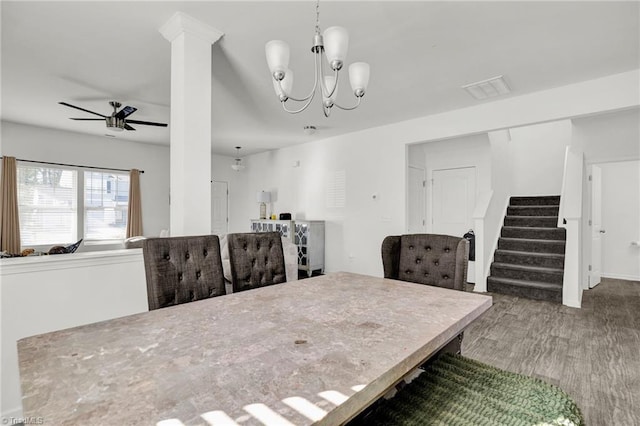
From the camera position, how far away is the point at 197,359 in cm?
88

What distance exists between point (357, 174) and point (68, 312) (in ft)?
14.3

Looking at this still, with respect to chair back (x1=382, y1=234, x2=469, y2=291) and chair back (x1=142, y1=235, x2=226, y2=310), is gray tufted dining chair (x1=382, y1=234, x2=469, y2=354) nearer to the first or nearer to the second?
chair back (x1=382, y1=234, x2=469, y2=291)

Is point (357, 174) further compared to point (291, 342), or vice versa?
point (357, 174)

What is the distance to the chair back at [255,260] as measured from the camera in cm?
201

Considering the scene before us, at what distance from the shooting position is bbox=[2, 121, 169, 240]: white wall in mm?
5141

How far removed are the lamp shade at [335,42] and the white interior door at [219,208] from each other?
6.56 m

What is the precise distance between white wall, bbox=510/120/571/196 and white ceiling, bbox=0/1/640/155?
3.51m

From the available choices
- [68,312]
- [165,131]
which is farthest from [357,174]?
[68,312]

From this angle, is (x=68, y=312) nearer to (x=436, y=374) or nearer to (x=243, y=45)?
(x=436, y=374)

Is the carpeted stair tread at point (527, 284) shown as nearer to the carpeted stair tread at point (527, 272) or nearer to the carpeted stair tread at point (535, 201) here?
the carpeted stair tread at point (527, 272)

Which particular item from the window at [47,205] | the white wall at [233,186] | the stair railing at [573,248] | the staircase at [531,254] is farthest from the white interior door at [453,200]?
the window at [47,205]

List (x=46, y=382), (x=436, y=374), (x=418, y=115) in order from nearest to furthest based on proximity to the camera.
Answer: (x=46, y=382) < (x=436, y=374) < (x=418, y=115)

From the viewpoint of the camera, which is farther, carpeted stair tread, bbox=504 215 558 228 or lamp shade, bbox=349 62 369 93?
carpeted stair tread, bbox=504 215 558 228

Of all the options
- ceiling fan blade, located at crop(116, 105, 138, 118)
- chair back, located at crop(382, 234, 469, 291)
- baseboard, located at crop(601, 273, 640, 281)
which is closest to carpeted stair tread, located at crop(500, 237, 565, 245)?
baseboard, located at crop(601, 273, 640, 281)
